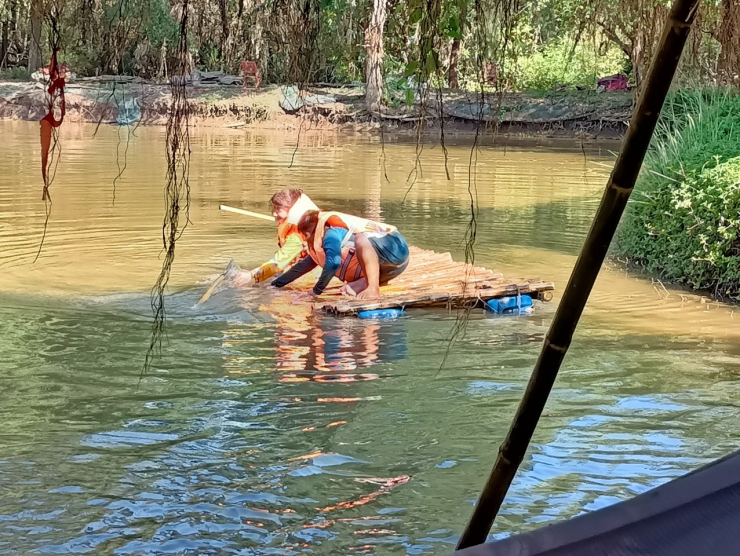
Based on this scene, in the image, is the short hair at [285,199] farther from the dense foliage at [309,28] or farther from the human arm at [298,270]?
the dense foliage at [309,28]

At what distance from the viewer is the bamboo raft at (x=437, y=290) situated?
27.1ft

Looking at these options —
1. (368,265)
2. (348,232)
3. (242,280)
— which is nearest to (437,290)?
(368,265)

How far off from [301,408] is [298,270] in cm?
295

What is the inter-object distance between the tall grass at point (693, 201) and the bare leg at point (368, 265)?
124 inches

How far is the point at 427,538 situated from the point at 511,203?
11624 millimetres

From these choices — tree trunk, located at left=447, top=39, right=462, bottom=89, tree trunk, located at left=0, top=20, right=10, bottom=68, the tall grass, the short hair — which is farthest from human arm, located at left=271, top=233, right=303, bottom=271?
tree trunk, located at left=0, top=20, right=10, bottom=68

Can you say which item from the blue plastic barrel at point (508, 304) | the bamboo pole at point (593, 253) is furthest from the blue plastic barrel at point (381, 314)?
the bamboo pole at point (593, 253)

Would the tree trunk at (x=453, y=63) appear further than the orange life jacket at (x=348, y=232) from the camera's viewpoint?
No

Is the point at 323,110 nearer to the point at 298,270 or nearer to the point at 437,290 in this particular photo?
the point at 298,270

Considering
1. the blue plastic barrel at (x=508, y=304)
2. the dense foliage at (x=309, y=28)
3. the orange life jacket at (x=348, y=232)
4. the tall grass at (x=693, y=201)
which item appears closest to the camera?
the dense foliage at (x=309, y=28)

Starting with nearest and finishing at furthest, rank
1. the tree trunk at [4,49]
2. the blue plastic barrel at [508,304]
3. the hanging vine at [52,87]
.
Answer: the hanging vine at [52,87]
the tree trunk at [4,49]
the blue plastic barrel at [508,304]

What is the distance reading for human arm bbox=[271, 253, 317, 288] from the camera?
888cm

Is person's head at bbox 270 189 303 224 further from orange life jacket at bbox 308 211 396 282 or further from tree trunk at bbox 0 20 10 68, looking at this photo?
tree trunk at bbox 0 20 10 68

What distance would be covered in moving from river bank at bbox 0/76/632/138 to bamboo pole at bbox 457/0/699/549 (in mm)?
25238
